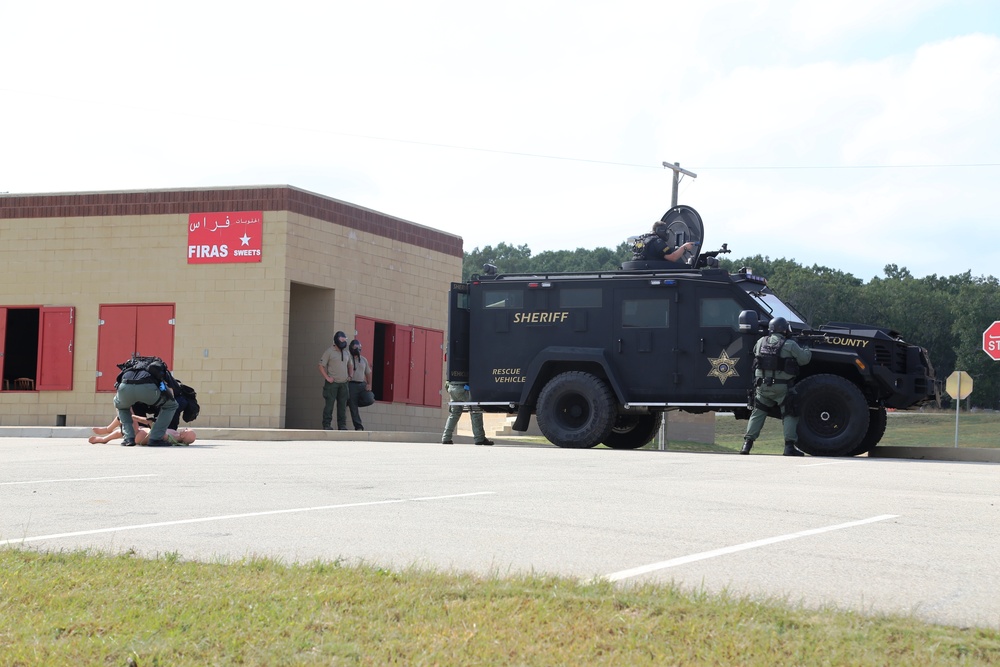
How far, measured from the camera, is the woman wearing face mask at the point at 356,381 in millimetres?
23266

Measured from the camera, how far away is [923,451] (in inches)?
715

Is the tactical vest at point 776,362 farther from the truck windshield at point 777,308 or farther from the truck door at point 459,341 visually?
the truck door at point 459,341

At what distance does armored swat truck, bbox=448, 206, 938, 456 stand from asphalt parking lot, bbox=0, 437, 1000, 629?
265 cm

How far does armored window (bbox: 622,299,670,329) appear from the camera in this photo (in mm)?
17859

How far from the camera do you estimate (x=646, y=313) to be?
59.0 feet

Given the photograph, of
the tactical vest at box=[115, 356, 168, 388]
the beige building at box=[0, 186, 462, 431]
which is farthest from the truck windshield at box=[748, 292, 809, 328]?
the beige building at box=[0, 186, 462, 431]

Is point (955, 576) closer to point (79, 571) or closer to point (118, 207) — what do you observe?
point (79, 571)

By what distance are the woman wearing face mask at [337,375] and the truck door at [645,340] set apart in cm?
643

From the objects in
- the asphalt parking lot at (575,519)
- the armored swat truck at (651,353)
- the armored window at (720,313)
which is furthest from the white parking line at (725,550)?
the armored window at (720,313)

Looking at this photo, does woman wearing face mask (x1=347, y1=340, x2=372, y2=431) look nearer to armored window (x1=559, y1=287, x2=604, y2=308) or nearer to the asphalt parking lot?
armored window (x1=559, y1=287, x2=604, y2=308)

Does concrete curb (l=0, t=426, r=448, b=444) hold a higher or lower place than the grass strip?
lower

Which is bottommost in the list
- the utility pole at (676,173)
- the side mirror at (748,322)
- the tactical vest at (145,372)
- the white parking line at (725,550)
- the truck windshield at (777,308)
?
the white parking line at (725,550)

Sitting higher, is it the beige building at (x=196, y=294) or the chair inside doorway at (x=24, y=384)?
the beige building at (x=196, y=294)

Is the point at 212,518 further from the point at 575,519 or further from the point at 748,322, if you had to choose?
the point at 748,322
